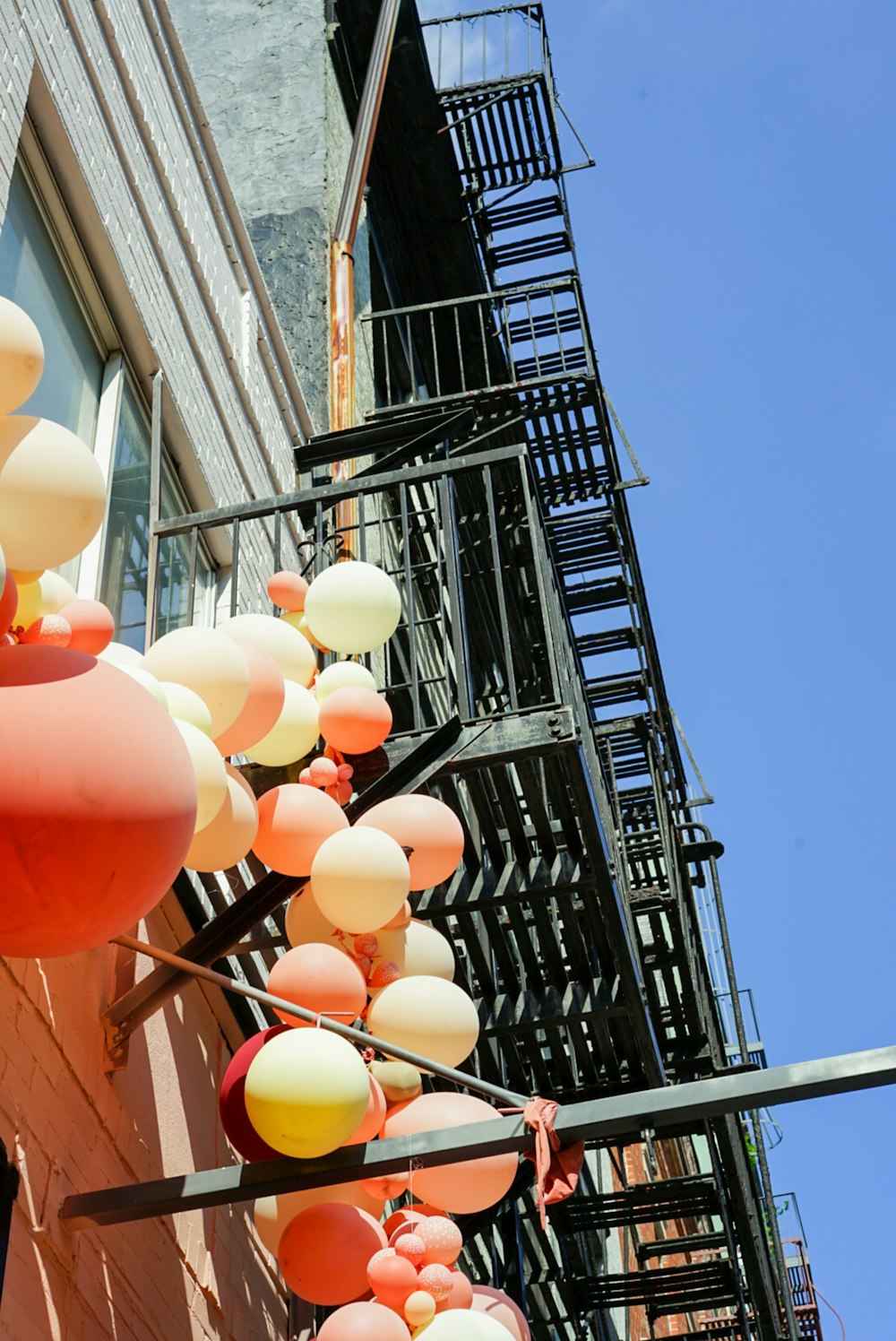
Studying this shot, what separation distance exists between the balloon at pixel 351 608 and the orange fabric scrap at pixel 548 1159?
1.78 meters

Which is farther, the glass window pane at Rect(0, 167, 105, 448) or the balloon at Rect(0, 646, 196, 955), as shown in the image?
the glass window pane at Rect(0, 167, 105, 448)

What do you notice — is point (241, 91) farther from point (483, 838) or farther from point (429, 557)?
point (483, 838)

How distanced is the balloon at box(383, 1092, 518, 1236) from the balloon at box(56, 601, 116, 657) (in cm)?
138

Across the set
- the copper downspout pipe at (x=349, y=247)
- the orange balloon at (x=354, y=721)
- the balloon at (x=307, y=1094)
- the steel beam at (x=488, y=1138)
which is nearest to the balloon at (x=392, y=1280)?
the steel beam at (x=488, y=1138)

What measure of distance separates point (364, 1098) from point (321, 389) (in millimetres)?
6761

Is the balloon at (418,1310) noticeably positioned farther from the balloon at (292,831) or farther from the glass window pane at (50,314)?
the glass window pane at (50,314)

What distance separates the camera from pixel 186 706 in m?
3.60

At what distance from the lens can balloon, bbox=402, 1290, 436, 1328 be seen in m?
3.32

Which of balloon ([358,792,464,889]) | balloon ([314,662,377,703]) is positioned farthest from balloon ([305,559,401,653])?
balloon ([358,792,464,889])

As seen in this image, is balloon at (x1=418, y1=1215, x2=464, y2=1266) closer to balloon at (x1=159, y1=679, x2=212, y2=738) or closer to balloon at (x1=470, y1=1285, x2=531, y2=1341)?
balloon at (x1=470, y1=1285, x2=531, y2=1341)

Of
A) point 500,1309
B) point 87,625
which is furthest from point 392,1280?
point 87,625

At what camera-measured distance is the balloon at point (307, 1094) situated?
3.24 m

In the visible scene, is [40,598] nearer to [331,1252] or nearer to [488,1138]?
[488,1138]

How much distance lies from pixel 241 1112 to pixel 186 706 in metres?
0.99
